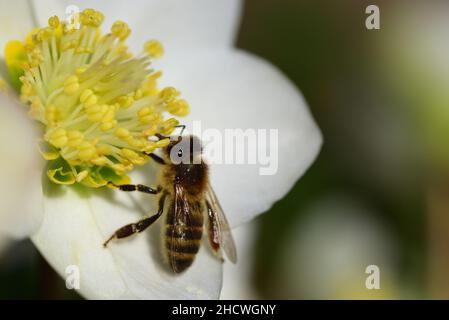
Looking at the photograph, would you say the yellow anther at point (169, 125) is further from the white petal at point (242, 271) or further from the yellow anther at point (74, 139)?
the white petal at point (242, 271)

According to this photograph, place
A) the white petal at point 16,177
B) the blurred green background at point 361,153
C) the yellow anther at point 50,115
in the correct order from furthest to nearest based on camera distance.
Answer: the blurred green background at point 361,153, the yellow anther at point 50,115, the white petal at point 16,177

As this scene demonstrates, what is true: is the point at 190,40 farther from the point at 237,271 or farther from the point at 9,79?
the point at 237,271

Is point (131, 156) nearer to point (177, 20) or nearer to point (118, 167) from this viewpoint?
point (118, 167)

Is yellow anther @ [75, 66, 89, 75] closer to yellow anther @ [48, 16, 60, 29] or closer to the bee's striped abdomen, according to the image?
yellow anther @ [48, 16, 60, 29]

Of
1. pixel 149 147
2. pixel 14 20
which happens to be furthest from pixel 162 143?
pixel 14 20

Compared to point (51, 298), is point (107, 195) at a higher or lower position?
higher

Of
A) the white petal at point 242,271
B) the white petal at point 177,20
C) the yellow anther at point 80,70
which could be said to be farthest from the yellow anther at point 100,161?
the white petal at point 242,271

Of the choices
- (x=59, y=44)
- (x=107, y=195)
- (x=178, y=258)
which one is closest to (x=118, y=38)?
(x=59, y=44)
